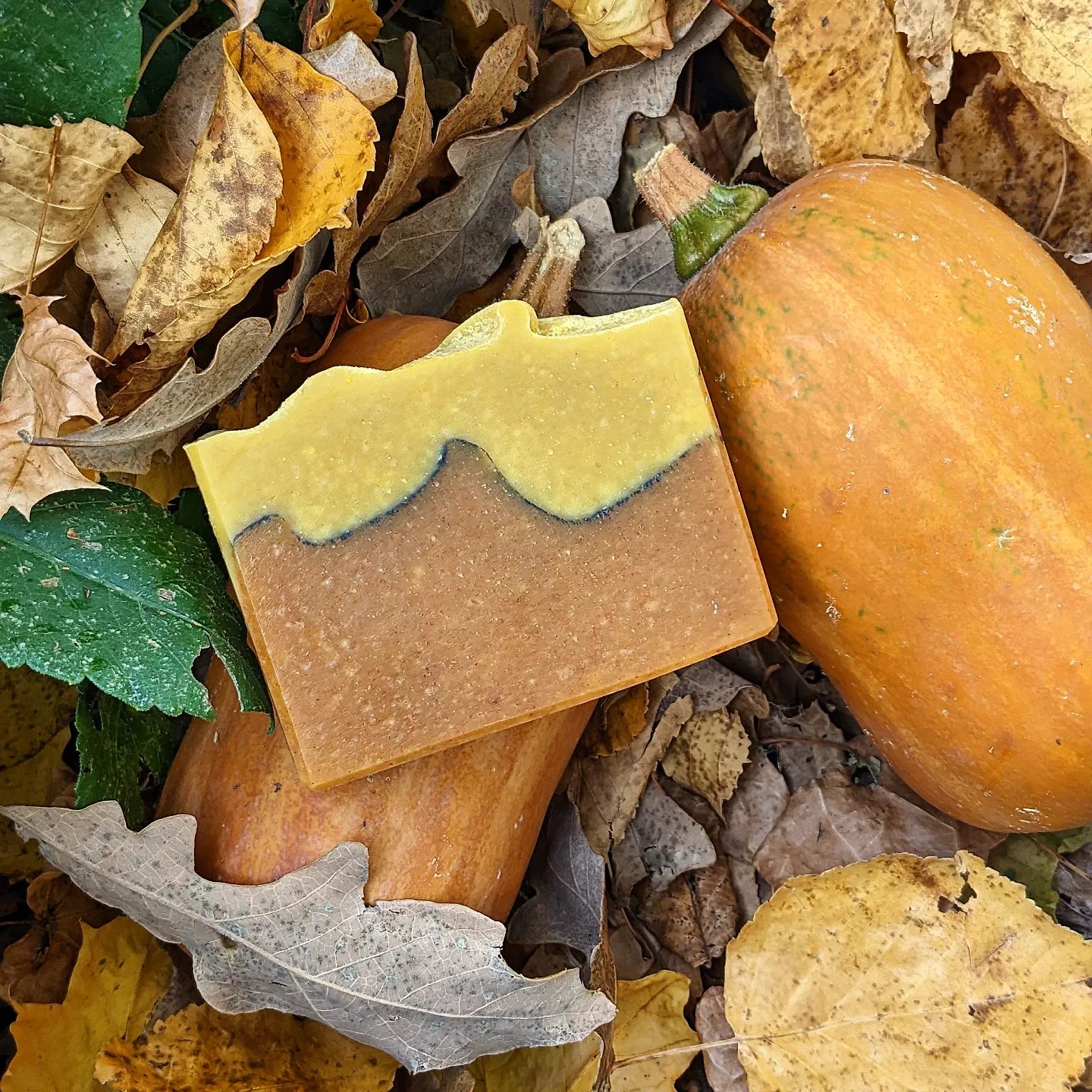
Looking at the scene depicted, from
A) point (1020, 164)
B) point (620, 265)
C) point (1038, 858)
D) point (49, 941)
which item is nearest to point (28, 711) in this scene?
point (49, 941)

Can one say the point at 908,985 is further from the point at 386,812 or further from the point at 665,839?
the point at 386,812

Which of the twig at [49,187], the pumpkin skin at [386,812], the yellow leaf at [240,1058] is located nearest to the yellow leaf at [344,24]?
the twig at [49,187]

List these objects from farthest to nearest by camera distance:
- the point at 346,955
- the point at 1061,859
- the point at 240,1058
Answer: the point at 1061,859 < the point at 240,1058 < the point at 346,955

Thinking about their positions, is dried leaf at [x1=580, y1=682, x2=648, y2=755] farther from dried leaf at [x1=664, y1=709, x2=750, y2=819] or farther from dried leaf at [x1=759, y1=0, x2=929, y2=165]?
dried leaf at [x1=759, y1=0, x2=929, y2=165]

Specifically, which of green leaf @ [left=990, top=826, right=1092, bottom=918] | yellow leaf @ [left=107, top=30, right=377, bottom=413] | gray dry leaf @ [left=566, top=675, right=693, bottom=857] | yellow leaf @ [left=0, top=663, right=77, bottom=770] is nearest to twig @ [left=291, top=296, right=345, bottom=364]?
yellow leaf @ [left=107, top=30, right=377, bottom=413]

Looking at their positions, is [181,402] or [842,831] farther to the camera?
[842,831]

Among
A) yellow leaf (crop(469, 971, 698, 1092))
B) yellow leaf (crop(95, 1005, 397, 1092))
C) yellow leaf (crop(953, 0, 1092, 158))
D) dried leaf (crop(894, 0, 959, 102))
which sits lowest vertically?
yellow leaf (crop(95, 1005, 397, 1092))

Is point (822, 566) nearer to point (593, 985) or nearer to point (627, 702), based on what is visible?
point (627, 702)
